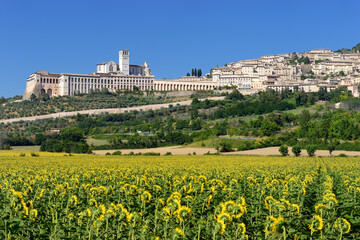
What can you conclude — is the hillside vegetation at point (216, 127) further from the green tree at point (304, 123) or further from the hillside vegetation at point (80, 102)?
the hillside vegetation at point (80, 102)

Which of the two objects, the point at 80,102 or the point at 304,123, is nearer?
the point at 304,123

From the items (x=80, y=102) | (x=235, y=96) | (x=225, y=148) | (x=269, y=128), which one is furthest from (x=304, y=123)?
(x=80, y=102)

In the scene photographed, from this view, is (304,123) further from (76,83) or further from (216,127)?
(76,83)

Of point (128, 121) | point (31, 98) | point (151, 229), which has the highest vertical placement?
point (31, 98)

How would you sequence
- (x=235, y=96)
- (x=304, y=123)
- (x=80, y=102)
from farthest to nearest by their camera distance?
(x=235, y=96)
(x=80, y=102)
(x=304, y=123)

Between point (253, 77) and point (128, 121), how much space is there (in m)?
75.0

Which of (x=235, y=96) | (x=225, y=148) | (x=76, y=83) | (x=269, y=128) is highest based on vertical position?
(x=76, y=83)

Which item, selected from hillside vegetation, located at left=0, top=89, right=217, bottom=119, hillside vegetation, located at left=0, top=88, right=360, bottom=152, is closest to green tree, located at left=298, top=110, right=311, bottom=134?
hillside vegetation, located at left=0, top=88, right=360, bottom=152

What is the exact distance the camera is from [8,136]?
88688mm

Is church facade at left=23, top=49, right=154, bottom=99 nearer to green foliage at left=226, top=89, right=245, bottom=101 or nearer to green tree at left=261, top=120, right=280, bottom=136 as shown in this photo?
green foliage at left=226, top=89, right=245, bottom=101

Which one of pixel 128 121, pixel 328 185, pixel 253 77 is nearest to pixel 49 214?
pixel 328 185

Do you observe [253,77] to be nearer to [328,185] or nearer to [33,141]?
[33,141]

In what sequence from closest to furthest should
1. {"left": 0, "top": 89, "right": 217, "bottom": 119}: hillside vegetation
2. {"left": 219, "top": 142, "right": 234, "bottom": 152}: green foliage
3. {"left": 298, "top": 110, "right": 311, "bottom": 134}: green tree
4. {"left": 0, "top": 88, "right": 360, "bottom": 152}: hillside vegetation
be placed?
{"left": 219, "top": 142, "right": 234, "bottom": 152}: green foliage, {"left": 0, "top": 88, "right": 360, "bottom": 152}: hillside vegetation, {"left": 298, "top": 110, "right": 311, "bottom": 134}: green tree, {"left": 0, "top": 89, "right": 217, "bottom": 119}: hillside vegetation

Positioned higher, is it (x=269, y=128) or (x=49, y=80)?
(x=49, y=80)
